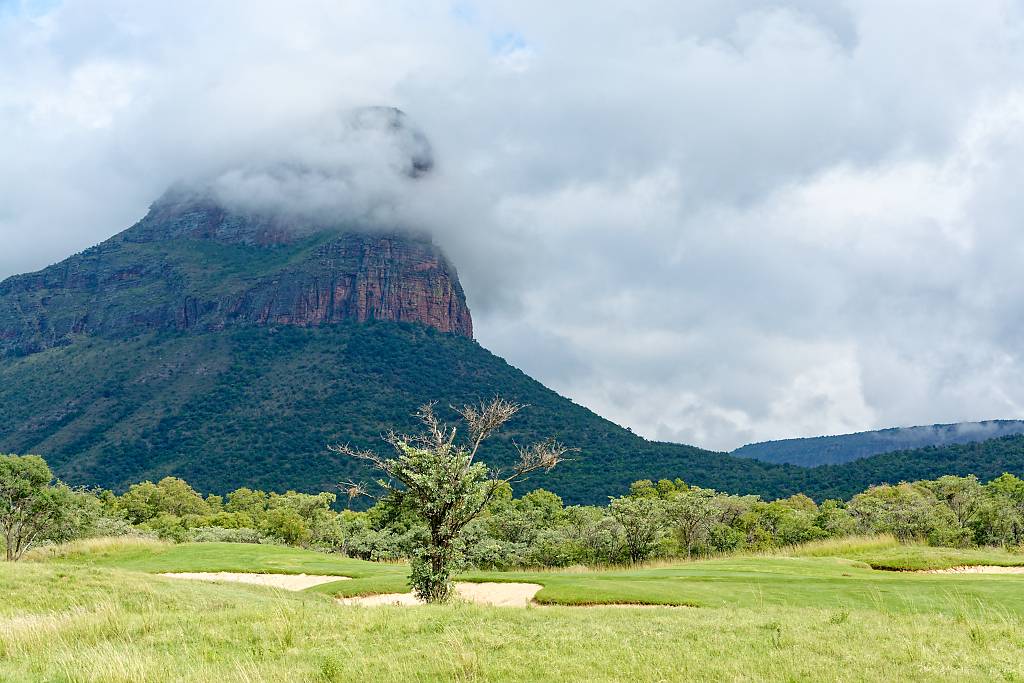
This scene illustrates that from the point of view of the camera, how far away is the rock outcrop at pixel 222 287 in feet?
511

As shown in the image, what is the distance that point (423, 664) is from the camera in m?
9.77

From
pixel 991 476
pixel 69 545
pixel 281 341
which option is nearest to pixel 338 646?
pixel 69 545

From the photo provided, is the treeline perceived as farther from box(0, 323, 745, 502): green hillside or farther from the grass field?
box(0, 323, 745, 502): green hillside

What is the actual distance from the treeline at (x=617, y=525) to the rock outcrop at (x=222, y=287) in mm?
89451

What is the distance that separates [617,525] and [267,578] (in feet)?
72.5

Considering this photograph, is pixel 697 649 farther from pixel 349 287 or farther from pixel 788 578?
pixel 349 287

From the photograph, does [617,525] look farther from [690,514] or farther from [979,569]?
[979,569]

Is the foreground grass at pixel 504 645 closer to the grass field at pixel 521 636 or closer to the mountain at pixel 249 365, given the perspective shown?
the grass field at pixel 521 636

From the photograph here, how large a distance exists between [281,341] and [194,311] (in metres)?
22.6

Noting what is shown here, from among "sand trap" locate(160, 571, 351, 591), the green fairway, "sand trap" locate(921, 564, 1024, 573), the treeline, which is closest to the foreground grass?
the green fairway

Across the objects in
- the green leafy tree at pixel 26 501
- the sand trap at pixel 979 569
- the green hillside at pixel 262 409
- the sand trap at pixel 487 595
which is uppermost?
the green hillside at pixel 262 409

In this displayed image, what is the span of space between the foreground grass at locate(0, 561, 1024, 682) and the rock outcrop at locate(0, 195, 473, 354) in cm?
14788

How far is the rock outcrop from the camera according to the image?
511ft

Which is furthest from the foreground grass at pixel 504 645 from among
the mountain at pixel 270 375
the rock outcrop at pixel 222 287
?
the rock outcrop at pixel 222 287
